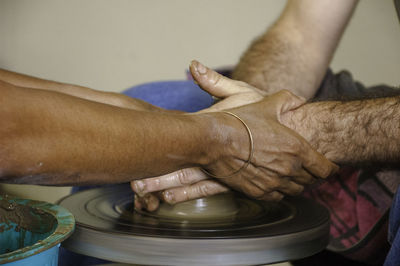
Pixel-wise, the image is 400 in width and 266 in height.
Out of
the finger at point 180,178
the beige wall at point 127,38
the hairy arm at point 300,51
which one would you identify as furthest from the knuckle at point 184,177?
the beige wall at point 127,38

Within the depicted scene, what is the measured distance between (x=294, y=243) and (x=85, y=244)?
1.25ft

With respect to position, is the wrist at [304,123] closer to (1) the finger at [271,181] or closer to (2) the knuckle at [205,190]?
(1) the finger at [271,181]

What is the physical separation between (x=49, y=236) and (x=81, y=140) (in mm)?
132

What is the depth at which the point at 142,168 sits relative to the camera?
680 millimetres

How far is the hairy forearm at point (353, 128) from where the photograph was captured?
0.97m

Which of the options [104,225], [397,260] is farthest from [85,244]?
[397,260]

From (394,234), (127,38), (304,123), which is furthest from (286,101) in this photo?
(127,38)

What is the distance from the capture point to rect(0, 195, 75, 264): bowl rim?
1.57 ft

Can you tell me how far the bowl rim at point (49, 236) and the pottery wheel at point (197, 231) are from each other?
12cm

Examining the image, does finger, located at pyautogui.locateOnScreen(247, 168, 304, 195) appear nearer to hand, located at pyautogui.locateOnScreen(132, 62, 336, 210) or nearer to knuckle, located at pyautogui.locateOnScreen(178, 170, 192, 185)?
hand, located at pyautogui.locateOnScreen(132, 62, 336, 210)

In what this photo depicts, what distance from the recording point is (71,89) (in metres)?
1.02

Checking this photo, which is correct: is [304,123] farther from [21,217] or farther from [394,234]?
[21,217]

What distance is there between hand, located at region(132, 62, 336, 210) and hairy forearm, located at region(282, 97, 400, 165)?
4 cm

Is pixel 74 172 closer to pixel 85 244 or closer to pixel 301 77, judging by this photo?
pixel 85 244
